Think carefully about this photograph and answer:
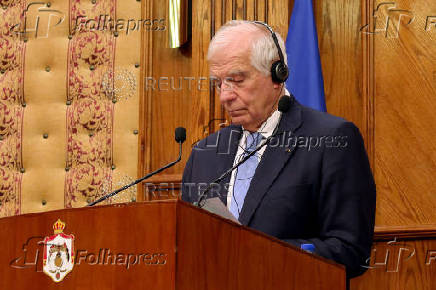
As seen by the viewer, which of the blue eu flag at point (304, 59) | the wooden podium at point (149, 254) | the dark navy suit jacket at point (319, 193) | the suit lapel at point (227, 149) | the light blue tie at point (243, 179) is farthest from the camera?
the blue eu flag at point (304, 59)

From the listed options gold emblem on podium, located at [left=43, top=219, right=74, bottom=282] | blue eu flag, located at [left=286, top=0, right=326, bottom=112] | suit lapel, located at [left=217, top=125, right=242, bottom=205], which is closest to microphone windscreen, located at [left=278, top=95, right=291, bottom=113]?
suit lapel, located at [left=217, top=125, right=242, bottom=205]

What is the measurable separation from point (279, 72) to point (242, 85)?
4.9 inches

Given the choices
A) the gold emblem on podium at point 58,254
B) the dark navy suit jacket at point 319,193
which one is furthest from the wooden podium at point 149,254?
the dark navy suit jacket at point 319,193

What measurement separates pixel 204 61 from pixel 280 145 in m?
1.17

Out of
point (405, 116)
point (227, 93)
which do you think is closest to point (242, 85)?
point (227, 93)

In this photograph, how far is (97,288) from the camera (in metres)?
1.18

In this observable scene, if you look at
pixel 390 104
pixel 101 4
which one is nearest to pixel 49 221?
pixel 390 104

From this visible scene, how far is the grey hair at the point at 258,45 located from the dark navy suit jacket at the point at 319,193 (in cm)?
23

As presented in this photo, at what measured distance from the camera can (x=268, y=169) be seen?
6.30 ft

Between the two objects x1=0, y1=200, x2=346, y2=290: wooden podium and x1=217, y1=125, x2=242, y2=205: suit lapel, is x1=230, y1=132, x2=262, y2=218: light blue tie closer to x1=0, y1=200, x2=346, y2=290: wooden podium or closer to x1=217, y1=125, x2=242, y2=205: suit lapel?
x1=217, y1=125, x2=242, y2=205: suit lapel

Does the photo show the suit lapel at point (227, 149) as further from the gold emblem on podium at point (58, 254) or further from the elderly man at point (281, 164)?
the gold emblem on podium at point (58, 254)

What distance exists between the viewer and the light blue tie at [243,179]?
195 cm

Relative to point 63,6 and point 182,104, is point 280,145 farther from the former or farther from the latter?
point 63,6

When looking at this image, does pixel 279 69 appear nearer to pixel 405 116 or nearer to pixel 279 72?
pixel 279 72
